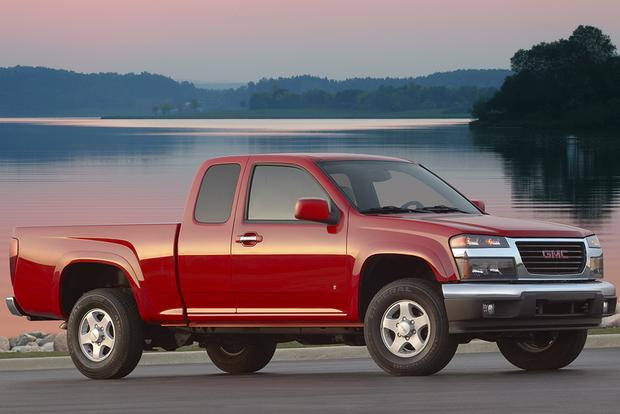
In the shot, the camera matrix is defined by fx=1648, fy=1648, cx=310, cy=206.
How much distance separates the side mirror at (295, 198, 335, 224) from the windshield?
454 mm

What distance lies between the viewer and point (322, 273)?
13.5 m

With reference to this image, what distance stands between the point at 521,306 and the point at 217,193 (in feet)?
9.65

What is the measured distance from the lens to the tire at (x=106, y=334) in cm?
1440

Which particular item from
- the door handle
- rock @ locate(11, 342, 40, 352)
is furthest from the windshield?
rock @ locate(11, 342, 40, 352)

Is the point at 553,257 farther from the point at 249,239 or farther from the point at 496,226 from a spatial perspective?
the point at 249,239

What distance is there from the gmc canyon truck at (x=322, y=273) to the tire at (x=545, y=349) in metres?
0.01

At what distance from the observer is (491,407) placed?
1129 centimetres

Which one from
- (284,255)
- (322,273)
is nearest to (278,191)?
(284,255)

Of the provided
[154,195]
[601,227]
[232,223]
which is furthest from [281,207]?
[154,195]

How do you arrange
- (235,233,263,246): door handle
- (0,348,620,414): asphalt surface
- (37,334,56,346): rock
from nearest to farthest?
(0,348,620,414): asphalt surface → (235,233,263,246): door handle → (37,334,56,346): rock

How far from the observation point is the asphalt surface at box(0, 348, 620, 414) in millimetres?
11516

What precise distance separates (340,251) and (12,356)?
6103 mm

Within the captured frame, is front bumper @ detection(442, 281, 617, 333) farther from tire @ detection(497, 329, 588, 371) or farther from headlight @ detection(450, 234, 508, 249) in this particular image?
tire @ detection(497, 329, 588, 371)

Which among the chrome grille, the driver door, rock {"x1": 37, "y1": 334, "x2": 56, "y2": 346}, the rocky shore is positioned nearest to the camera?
the chrome grille
